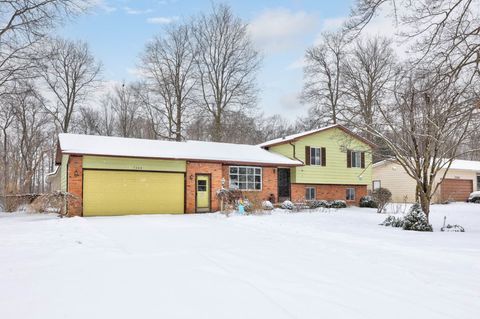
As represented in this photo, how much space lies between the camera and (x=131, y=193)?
17734 millimetres

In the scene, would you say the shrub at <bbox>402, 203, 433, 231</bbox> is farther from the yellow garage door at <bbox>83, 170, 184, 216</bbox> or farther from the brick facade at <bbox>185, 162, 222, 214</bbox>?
the yellow garage door at <bbox>83, 170, 184, 216</bbox>

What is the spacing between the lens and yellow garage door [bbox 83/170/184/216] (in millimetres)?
16828

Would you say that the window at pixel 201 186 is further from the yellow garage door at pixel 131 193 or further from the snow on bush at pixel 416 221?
the snow on bush at pixel 416 221

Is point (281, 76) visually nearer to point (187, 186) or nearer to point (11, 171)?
point (187, 186)

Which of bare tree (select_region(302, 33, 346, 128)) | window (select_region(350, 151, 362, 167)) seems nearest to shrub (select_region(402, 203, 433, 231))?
window (select_region(350, 151, 362, 167))

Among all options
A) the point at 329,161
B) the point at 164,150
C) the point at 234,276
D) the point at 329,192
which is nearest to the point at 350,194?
the point at 329,192

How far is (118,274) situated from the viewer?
559 centimetres

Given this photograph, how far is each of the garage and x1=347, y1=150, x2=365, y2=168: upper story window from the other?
26.6 feet

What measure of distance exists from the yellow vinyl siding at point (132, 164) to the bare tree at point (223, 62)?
13648 millimetres

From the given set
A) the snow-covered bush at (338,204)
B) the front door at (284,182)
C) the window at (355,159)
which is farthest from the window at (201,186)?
the window at (355,159)

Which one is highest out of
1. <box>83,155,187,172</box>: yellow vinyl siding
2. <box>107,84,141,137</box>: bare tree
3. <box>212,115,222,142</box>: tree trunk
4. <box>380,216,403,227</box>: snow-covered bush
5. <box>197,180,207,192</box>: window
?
<box>107,84,141,137</box>: bare tree

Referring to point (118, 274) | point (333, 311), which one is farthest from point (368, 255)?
point (118, 274)

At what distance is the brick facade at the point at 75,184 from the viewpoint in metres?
16.2

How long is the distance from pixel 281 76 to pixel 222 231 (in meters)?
12.4
